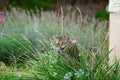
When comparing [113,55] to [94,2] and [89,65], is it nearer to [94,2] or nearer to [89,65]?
[89,65]

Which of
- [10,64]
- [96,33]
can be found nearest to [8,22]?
[96,33]

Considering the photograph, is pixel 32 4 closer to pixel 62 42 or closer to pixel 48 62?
pixel 62 42

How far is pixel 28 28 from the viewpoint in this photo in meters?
7.98

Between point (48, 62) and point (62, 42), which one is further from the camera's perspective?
point (62, 42)

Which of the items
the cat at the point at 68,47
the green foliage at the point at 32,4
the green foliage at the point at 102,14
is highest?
the cat at the point at 68,47

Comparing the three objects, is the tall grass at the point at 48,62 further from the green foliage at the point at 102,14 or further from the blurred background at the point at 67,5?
the green foliage at the point at 102,14

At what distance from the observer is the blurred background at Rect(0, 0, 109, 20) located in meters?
12.1

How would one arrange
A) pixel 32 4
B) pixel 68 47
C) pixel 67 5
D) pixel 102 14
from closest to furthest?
pixel 68 47
pixel 32 4
pixel 102 14
pixel 67 5

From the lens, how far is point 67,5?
13211 mm

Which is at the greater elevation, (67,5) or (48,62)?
(48,62)

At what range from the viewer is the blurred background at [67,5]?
12.1 meters

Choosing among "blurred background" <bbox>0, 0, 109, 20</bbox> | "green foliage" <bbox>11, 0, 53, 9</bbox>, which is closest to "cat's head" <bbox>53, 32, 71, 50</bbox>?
"blurred background" <bbox>0, 0, 109, 20</bbox>

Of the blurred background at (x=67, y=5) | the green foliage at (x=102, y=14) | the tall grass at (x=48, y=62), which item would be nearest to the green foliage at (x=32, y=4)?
the blurred background at (x=67, y=5)

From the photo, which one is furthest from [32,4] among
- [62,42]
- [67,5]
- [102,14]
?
[62,42]
